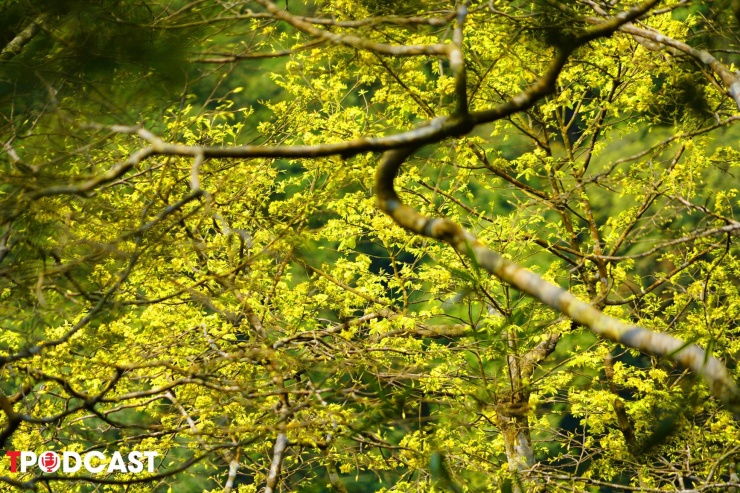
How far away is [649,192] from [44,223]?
5048 mm

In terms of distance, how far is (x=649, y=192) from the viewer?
6980mm

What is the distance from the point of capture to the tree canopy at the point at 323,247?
2549 millimetres

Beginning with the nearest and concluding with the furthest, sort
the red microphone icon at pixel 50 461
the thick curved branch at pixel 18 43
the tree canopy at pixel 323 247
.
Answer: the tree canopy at pixel 323 247 < the thick curved branch at pixel 18 43 < the red microphone icon at pixel 50 461

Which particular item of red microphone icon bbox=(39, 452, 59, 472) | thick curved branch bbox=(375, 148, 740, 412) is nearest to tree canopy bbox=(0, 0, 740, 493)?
thick curved branch bbox=(375, 148, 740, 412)

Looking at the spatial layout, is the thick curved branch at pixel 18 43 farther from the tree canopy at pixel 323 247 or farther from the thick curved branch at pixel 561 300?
the thick curved branch at pixel 561 300

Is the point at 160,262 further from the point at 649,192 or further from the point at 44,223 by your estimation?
the point at 649,192

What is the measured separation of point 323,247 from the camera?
21.6ft

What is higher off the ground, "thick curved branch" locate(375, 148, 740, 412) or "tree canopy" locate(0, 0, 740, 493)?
"tree canopy" locate(0, 0, 740, 493)

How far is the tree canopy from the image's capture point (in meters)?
2.55

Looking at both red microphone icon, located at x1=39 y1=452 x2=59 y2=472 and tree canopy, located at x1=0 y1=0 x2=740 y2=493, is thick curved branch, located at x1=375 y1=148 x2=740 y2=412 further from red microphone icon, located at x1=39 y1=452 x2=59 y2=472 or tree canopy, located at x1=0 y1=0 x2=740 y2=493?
red microphone icon, located at x1=39 y1=452 x2=59 y2=472

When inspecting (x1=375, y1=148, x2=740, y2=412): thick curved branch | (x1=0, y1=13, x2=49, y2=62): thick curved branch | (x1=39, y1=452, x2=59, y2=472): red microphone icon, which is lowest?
(x1=375, y1=148, x2=740, y2=412): thick curved branch

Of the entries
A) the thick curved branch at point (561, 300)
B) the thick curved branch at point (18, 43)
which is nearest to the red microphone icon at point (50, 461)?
the thick curved branch at point (18, 43)

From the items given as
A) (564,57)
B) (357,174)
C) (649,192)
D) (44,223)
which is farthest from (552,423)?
(564,57)

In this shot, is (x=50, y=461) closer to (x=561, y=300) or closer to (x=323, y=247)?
(x=323, y=247)
